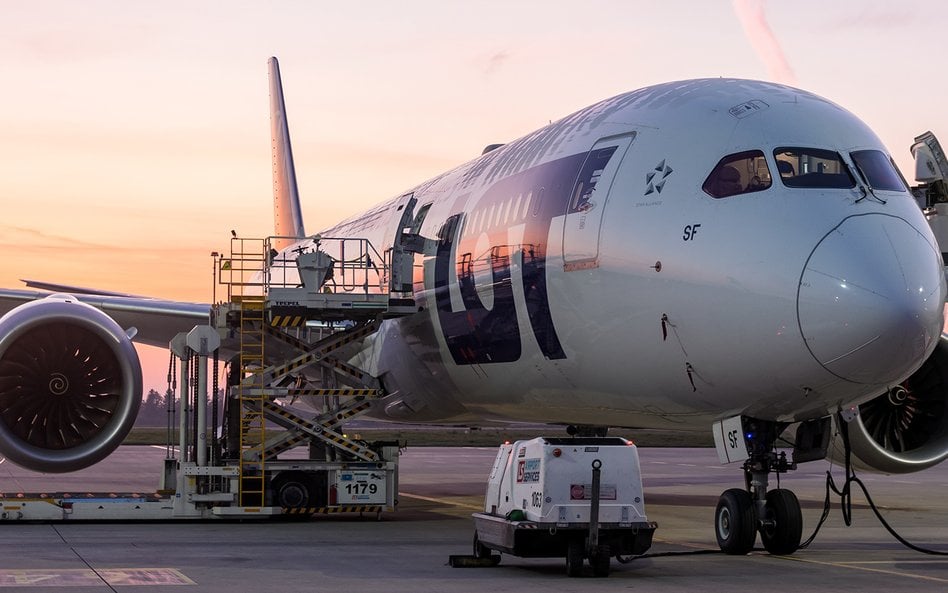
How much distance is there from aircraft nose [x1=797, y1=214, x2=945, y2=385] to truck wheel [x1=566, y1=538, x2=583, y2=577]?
2.38 metres

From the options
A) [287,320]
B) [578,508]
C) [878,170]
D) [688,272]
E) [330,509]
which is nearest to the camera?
[578,508]

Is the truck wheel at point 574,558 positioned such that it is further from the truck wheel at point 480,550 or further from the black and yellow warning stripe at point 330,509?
the black and yellow warning stripe at point 330,509

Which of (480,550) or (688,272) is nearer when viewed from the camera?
(688,272)

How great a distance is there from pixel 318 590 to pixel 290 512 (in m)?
6.42

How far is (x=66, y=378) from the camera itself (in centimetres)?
1738

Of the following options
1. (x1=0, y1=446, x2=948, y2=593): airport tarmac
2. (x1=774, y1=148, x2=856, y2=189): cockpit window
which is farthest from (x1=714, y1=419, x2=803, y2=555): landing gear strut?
(x1=774, y1=148, x2=856, y2=189): cockpit window

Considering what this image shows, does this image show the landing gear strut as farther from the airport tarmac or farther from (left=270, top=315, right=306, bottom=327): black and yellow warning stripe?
(left=270, top=315, right=306, bottom=327): black and yellow warning stripe

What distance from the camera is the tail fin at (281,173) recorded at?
102 ft

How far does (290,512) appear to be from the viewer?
15.8m

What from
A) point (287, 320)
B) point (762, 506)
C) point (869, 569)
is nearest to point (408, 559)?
point (762, 506)

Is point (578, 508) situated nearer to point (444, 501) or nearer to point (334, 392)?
Answer: point (334, 392)

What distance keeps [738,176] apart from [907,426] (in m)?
5.61

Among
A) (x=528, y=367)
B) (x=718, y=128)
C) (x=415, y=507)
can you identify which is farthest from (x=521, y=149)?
(x=415, y=507)

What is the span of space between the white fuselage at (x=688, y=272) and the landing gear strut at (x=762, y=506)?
0.46m
